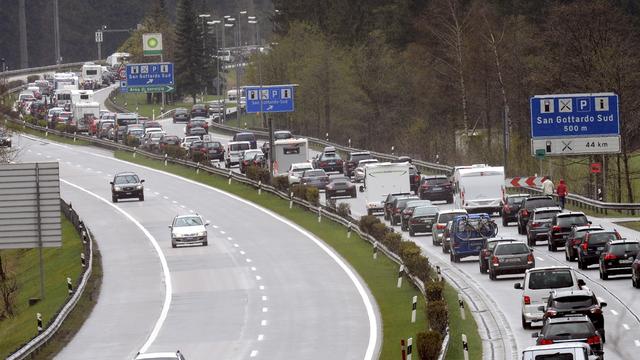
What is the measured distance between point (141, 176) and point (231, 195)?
44.1 feet

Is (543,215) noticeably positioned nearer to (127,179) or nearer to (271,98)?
(127,179)

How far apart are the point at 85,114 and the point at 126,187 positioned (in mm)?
52107

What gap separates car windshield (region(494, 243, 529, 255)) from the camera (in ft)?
155

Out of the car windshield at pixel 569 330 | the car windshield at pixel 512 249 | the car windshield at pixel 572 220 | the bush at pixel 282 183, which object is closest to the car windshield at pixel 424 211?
the car windshield at pixel 572 220

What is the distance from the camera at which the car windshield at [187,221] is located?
66.1 meters

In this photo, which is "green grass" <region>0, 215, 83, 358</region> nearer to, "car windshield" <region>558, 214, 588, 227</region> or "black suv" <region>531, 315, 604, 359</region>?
"car windshield" <region>558, 214, 588, 227</region>

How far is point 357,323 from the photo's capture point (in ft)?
142

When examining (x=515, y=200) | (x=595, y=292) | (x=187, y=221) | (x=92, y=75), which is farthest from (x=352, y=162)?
(x=92, y=75)

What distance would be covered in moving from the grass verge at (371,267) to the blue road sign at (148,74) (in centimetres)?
2657

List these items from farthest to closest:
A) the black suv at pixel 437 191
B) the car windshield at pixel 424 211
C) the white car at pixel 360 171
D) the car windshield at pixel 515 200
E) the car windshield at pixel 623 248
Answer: the white car at pixel 360 171 < the black suv at pixel 437 191 < the car windshield at pixel 515 200 < the car windshield at pixel 424 211 < the car windshield at pixel 623 248

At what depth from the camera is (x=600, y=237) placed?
159 feet

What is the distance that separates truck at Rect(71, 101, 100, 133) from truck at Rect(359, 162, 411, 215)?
2521 inches

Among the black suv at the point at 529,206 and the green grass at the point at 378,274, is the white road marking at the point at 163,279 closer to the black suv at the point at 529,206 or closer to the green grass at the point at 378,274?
the green grass at the point at 378,274

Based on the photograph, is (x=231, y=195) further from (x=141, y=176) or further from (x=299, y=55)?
(x=299, y=55)
